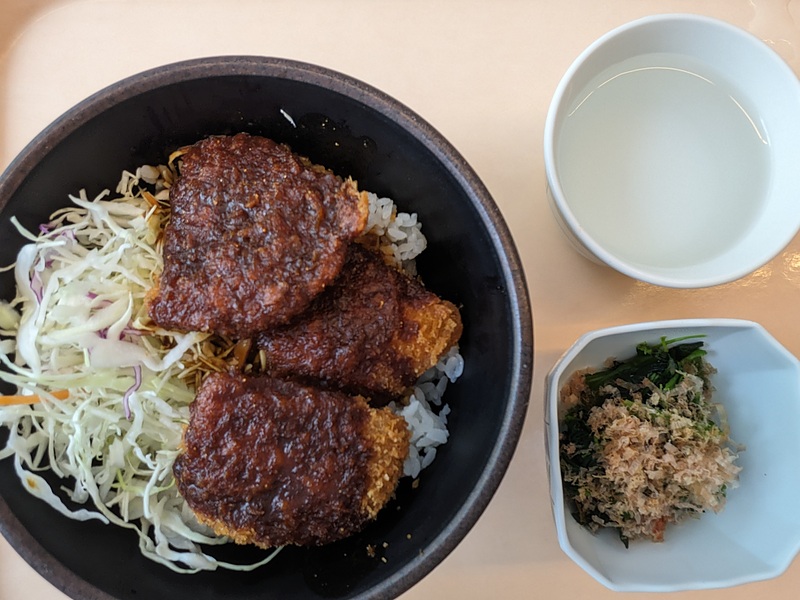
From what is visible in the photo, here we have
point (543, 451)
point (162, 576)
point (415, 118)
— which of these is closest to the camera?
point (415, 118)

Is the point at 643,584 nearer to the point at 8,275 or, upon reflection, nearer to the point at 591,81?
the point at 591,81

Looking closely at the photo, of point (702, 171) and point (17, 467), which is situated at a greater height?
point (702, 171)

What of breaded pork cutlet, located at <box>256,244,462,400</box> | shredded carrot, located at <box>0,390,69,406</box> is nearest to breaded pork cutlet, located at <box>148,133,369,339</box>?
breaded pork cutlet, located at <box>256,244,462,400</box>

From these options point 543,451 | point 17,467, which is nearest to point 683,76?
point 543,451

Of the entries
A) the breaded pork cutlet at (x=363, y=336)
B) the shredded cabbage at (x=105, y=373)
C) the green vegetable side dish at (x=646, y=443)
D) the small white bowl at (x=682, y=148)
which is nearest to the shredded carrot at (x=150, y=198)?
the shredded cabbage at (x=105, y=373)

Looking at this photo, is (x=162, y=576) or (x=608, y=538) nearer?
(x=162, y=576)

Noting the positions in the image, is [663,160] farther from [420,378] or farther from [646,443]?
[420,378]

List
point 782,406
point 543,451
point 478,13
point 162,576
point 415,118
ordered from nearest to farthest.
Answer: point 415,118 < point 162,576 < point 782,406 < point 543,451 < point 478,13

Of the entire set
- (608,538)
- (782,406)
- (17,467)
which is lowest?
(608,538)

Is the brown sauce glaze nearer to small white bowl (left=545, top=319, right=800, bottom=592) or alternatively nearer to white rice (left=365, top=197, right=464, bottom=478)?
white rice (left=365, top=197, right=464, bottom=478)
